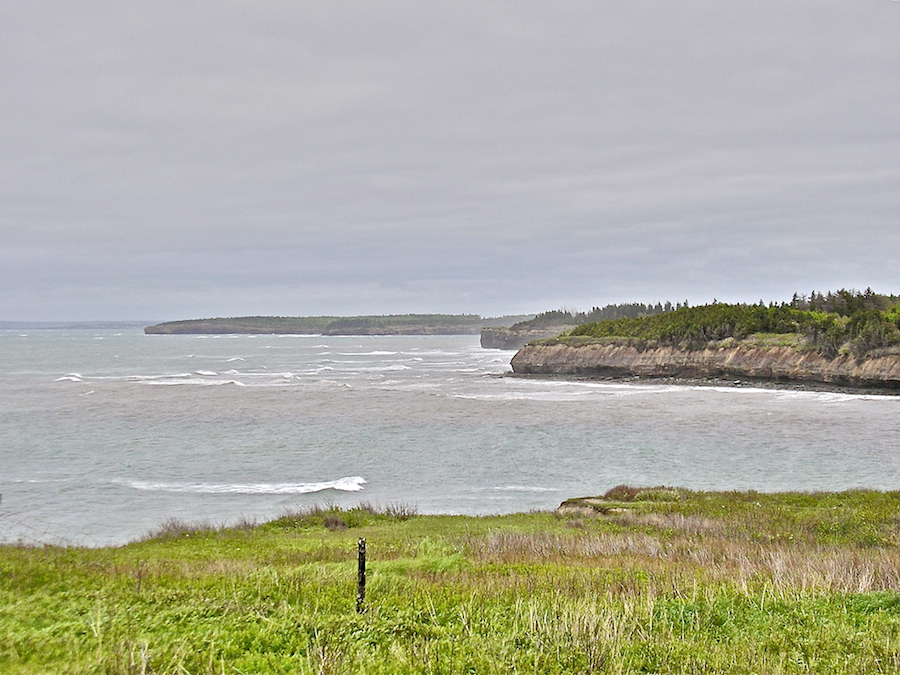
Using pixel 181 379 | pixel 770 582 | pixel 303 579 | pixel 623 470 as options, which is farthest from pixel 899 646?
pixel 181 379

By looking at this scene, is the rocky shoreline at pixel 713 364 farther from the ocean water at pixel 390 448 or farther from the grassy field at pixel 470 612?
the grassy field at pixel 470 612

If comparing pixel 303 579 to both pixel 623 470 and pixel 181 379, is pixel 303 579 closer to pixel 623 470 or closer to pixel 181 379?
pixel 623 470

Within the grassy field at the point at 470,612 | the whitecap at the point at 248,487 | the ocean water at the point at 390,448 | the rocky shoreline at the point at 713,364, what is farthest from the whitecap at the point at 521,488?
the rocky shoreline at the point at 713,364

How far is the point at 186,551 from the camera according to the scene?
58.1 feet

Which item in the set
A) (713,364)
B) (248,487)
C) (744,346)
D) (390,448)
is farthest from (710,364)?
(248,487)

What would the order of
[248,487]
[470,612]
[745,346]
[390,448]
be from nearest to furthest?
[470,612], [248,487], [390,448], [745,346]

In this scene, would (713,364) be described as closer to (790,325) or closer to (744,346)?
(744,346)

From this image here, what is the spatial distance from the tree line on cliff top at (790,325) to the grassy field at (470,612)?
66138mm

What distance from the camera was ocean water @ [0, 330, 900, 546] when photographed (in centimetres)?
2872

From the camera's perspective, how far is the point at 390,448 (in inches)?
1592

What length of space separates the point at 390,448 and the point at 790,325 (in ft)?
218

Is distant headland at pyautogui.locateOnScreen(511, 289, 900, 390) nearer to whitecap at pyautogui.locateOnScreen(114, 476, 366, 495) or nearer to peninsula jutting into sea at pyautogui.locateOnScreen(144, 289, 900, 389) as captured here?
peninsula jutting into sea at pyautogui.locateOnScreen(144, 289, 900, 389)

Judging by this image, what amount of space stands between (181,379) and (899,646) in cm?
8524

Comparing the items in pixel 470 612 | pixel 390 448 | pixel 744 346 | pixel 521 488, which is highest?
pixel 744 346
